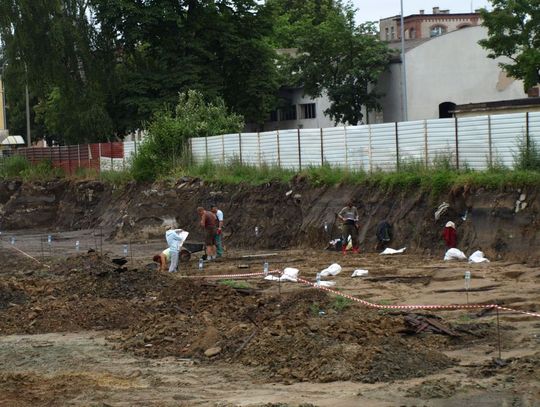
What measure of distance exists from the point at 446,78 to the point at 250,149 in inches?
771

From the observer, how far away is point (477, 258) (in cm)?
2467

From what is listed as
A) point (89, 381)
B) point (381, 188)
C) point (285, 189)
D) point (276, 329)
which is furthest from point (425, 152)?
point (89, 381)

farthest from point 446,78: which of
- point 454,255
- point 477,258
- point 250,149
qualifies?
point 477,258

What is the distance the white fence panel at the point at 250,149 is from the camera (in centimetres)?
3866

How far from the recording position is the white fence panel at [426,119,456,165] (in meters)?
28.9

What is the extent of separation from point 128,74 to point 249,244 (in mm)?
21568

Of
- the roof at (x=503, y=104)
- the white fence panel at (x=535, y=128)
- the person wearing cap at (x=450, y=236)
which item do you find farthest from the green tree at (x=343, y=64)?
the person wearing cap at (x=450, y=236)

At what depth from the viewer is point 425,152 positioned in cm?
2981

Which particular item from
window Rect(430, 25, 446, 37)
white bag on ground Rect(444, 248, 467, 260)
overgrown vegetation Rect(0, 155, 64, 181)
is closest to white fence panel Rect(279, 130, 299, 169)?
white bag on ground Rect(444, 248, 467, 260)

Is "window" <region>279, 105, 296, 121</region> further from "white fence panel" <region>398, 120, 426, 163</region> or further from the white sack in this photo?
the white sack

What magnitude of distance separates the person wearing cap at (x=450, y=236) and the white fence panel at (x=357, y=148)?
6.46m

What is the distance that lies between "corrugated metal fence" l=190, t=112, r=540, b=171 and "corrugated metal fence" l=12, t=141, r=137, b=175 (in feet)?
30.0

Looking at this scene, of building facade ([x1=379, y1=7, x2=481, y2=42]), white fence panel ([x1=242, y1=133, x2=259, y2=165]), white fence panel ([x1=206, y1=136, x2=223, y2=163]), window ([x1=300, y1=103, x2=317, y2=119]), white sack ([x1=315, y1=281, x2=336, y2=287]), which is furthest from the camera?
building facade ([x1=379, y1=7, x2=481, y2=42])

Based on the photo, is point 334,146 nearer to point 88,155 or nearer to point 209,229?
point 209,229
